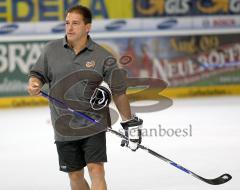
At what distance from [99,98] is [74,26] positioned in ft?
1.48

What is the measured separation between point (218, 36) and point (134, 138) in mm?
8359

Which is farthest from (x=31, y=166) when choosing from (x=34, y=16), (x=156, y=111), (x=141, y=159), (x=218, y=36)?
(x=218, y=36)

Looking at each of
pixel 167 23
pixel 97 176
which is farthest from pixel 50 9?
pixel 97 176

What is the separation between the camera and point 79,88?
362 centimetres

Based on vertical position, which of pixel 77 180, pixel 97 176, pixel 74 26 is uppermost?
pixel 74 26

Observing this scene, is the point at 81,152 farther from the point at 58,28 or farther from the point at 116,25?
the point at 116,25

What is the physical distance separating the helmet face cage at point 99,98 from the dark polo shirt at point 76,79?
27mm

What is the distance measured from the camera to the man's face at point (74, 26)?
3.52 metres

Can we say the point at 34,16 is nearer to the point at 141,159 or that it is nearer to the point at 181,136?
the point at 181,136

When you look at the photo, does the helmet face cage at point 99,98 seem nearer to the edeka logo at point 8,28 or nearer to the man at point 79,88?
the man at point 79,88

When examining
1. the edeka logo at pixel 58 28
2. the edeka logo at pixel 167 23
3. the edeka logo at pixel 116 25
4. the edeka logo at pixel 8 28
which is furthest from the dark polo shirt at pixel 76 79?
the edeka logo at pixel 167 23

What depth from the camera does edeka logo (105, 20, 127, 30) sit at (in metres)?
11.1

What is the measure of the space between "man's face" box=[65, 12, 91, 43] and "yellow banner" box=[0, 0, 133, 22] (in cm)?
730

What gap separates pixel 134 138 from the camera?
3.77 metres
